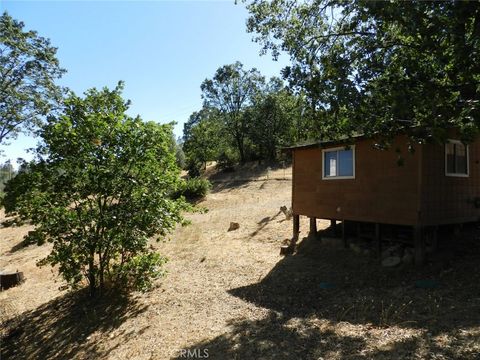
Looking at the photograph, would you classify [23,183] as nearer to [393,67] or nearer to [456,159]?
[393,67]

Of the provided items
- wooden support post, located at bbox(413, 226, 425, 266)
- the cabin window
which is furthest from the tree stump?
the cabin window

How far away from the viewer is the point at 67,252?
25.9 feet

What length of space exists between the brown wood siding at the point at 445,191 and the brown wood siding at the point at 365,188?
36 centimetres

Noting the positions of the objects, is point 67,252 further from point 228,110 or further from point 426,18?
point 228,110

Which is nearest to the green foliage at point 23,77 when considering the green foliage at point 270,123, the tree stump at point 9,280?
the tree stump at point 9,280

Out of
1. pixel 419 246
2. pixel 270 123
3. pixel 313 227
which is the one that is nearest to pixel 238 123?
pixel 270 123

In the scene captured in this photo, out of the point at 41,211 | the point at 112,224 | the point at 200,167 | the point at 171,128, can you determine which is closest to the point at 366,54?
the point at 171,128

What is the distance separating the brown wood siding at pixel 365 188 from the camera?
941cm

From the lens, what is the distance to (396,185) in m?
9.65

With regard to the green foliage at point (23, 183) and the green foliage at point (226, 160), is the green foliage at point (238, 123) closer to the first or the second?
the green foliage at point (226, 160)

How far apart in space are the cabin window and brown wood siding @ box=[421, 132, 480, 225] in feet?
0.55

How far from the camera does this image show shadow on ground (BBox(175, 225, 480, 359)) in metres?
5.11

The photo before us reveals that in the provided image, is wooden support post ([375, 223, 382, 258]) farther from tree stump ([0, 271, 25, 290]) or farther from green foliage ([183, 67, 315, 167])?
green foliage ([183, 67, 315, 167])

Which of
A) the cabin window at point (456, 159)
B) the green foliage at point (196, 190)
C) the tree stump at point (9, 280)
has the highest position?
the cabin window at point (456, 159)
